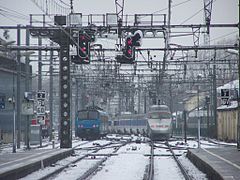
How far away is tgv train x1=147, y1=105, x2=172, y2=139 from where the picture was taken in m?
48.4

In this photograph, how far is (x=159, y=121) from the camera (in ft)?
159

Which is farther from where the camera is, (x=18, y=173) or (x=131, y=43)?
(x=131, y=43)

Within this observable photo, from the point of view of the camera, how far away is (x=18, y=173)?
1758 centimetres

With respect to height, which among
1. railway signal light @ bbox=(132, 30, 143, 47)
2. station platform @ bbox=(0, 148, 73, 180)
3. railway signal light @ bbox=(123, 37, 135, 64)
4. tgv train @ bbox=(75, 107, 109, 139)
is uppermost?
railway signal light @ bbox=(132, 30, 143, 47)

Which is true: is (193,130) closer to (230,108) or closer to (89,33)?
(230,108)

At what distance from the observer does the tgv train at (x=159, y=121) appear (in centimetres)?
4844

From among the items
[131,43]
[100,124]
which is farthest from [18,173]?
[100,124]

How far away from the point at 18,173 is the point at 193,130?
5055 cm

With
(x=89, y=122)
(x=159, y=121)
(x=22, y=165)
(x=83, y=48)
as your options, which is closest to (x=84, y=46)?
(x=83, y=48)

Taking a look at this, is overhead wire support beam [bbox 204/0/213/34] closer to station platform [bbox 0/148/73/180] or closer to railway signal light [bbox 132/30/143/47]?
railway signal light [bbox 132/30/143/47]

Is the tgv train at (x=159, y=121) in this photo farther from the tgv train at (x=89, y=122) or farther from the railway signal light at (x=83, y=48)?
the railway signal light at (x=83, y=48)

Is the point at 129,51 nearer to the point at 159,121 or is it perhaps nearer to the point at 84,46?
the point at 84,46

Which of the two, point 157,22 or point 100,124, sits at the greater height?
point 157,22

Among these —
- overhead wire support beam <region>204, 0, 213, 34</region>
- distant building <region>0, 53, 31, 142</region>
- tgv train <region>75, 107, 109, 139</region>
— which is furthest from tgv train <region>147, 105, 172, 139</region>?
overhead wire support beam <region>204, 0, 213, 34</region>
